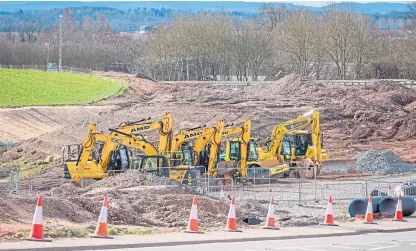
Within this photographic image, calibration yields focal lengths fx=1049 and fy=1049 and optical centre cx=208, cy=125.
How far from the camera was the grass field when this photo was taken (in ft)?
289

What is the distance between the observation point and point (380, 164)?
50781mm

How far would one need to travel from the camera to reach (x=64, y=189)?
31500 mm

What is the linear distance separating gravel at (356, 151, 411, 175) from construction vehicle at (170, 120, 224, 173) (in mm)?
9883

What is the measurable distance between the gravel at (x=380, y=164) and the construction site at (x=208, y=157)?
0.19 ft

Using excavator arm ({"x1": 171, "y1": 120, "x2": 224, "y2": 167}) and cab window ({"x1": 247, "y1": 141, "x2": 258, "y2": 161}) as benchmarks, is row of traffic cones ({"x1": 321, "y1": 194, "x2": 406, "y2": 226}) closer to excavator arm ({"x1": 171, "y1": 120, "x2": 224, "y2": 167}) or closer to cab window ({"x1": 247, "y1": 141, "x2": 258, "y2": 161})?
A: excavator arm ({"x1": 171, "y1": 120, "x2": 224, "y2": 167})

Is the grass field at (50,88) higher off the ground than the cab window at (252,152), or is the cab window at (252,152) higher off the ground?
the grass field at (50,88)

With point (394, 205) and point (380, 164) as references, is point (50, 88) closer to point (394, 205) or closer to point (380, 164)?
point (380, 164)

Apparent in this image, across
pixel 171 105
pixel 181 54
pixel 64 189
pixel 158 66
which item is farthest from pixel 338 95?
pixel 158 66

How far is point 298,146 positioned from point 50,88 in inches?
2142

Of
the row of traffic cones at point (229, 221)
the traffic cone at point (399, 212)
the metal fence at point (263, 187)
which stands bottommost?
the metal fence at point (263, 187)

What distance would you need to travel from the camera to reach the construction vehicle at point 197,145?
138ft

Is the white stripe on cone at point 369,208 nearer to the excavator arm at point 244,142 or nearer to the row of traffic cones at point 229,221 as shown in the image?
the row of traffic cones at point 229,221

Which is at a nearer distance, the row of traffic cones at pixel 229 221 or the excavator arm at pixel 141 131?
the row of traffic cones at pixel 229 221

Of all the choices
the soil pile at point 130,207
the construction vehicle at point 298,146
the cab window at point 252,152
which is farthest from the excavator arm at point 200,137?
the soil pile at point 130,207
